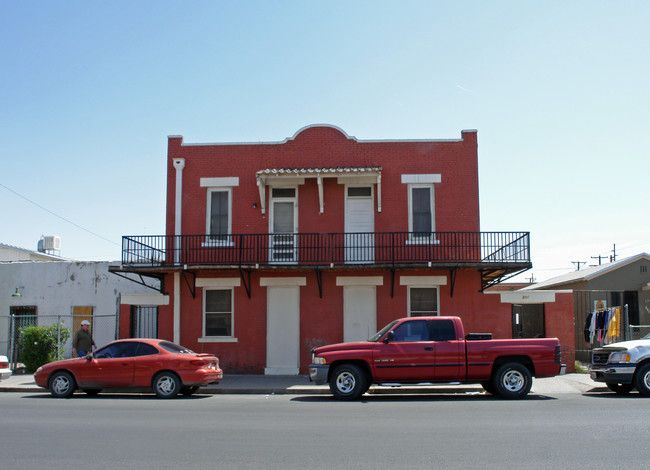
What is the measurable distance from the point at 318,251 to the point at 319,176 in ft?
7.32

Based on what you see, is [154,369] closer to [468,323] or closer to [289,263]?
[289,263]

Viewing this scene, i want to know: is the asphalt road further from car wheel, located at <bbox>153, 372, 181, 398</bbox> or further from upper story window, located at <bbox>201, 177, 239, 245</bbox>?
upper story window, located at <bbox>201, 177, 239, 245</bbox>

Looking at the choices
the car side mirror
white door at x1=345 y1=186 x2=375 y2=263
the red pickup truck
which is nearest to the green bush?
white door at x1=345 y1=186 x2=375 y2=263

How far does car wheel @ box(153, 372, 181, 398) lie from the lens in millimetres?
13875

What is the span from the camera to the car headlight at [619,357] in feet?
44.8

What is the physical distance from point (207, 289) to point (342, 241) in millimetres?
4436

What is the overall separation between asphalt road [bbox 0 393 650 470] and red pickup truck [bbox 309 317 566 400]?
1.79ft

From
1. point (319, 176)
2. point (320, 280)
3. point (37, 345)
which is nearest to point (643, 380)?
point (320, 280)

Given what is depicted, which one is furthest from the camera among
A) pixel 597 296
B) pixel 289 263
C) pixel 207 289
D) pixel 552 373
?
pixel 597 296

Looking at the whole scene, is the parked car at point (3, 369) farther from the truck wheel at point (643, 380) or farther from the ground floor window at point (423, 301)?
the truck wheel at point (643, 380)

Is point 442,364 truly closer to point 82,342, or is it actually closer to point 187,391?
point 187,391

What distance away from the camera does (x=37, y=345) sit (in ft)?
65.7

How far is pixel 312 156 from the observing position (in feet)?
65.8

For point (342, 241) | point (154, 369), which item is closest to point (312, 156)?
point (342, 241)
